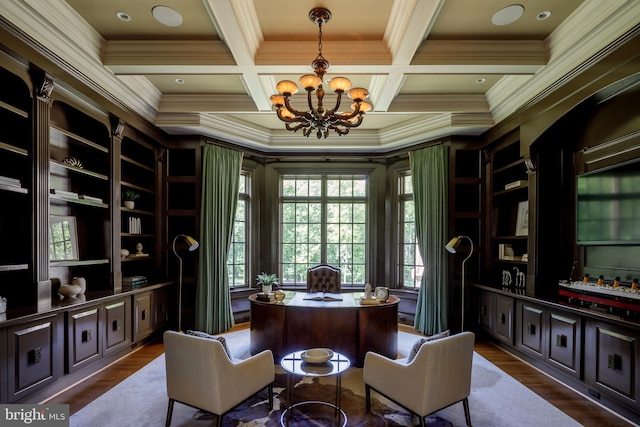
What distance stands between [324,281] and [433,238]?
5.84 ft

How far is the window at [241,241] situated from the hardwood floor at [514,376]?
5.58ft

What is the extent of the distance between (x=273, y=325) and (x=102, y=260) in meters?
2.11

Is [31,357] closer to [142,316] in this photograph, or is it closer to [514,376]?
[142,316]

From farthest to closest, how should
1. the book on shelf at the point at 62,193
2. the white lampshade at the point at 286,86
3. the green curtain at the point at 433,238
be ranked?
the green curtain at the point at 433,238 < the book on shelf at the point at 62,193 < the white lampshade at the point at 286,86

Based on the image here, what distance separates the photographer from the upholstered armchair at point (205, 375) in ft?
7.77

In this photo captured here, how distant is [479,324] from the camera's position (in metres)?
5.02

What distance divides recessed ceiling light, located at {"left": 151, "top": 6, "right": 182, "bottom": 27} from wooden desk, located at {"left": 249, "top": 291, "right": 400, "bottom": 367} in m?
2.91

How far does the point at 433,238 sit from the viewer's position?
5.31 metres

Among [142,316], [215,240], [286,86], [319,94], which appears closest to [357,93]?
[319,94]

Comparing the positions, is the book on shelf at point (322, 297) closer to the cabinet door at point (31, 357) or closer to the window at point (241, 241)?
the window at point (241, 241)

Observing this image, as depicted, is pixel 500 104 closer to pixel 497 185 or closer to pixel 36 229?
pixel 497 185

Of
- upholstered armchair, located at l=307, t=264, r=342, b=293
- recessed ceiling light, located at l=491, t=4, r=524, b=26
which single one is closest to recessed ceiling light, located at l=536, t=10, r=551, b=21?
recessed ceiling light, located at l=491, t=4, r=524, b=26

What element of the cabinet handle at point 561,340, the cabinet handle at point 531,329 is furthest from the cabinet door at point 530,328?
the cabinet handle at point 561,340

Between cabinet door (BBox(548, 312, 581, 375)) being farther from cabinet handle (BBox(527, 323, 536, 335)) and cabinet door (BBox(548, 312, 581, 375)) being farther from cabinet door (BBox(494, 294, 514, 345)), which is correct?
cabinet door (BBox(494, 294, 514, 345))
